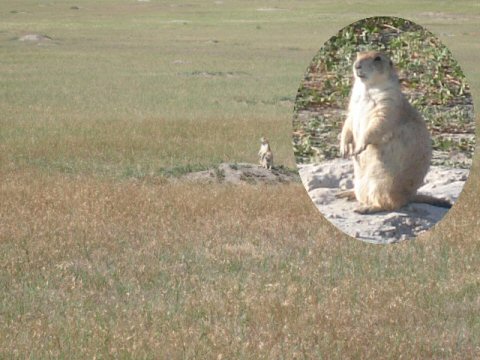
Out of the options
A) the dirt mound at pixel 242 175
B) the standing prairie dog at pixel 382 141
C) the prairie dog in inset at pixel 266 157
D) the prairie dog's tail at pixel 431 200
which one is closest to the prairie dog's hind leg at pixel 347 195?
the standing prairie dog at pixel 382 141

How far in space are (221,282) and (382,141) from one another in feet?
10.0

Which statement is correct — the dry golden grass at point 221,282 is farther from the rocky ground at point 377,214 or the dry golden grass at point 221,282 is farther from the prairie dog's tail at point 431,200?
the prairie dog's tail at point 431,200

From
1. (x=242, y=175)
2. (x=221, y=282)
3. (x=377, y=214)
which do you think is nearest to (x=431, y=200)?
(x=377, y=214)

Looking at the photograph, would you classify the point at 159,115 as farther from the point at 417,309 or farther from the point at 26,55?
the point at 26,55

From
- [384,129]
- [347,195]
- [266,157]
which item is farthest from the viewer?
[266,157]

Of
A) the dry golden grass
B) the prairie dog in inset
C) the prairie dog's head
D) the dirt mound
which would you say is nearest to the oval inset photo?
the prairie dog's head

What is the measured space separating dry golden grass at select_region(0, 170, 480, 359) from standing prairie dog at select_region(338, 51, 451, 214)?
1145 mm

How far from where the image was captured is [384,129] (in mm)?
6242

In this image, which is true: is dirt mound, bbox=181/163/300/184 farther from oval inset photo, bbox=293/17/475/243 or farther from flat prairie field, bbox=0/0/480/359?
oval inset photo, bbox=293/17/475/243

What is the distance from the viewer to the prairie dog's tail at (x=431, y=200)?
6383mm

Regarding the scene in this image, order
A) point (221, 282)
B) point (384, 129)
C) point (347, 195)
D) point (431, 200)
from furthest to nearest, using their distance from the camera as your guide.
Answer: point (221, 282) → point (347, 195) → point (431, 200) → point (384, 129)

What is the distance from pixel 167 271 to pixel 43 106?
2086 centimetres

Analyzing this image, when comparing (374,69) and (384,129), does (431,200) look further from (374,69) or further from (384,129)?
(374,69)

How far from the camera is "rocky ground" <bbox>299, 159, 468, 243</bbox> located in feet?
21.0
